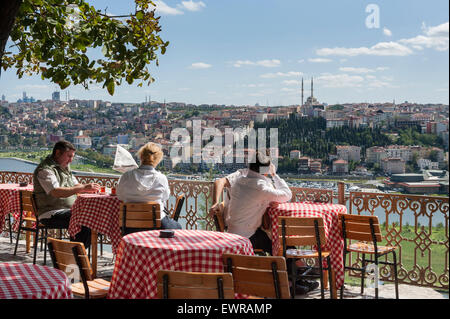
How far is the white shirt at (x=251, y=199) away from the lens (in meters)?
4.73

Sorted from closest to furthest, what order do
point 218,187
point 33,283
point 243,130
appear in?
point 33,283
point 218,187
point 243,130

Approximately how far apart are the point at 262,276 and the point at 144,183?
2501 mm

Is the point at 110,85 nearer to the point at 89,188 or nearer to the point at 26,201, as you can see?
the point at 89,188

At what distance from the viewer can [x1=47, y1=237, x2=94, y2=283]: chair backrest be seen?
2781mm

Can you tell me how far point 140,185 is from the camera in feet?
15.9

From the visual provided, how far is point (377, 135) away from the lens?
96.4 ft

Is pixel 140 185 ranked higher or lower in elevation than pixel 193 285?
higher

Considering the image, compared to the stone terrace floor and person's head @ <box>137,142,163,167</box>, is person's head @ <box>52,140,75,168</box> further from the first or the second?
the stone terrace floor

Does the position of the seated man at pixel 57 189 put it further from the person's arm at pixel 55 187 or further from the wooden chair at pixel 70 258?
the wooden chair at pixel 70 258

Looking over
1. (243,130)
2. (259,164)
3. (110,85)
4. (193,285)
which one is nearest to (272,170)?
(259,164)

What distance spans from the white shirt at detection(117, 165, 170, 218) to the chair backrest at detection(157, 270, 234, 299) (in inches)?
102

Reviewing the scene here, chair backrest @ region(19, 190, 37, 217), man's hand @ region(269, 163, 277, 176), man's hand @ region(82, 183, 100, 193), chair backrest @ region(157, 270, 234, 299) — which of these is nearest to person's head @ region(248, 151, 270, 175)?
man's hand @ region(269, 163, 277, 176)

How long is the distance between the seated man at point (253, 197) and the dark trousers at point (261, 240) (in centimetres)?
2
